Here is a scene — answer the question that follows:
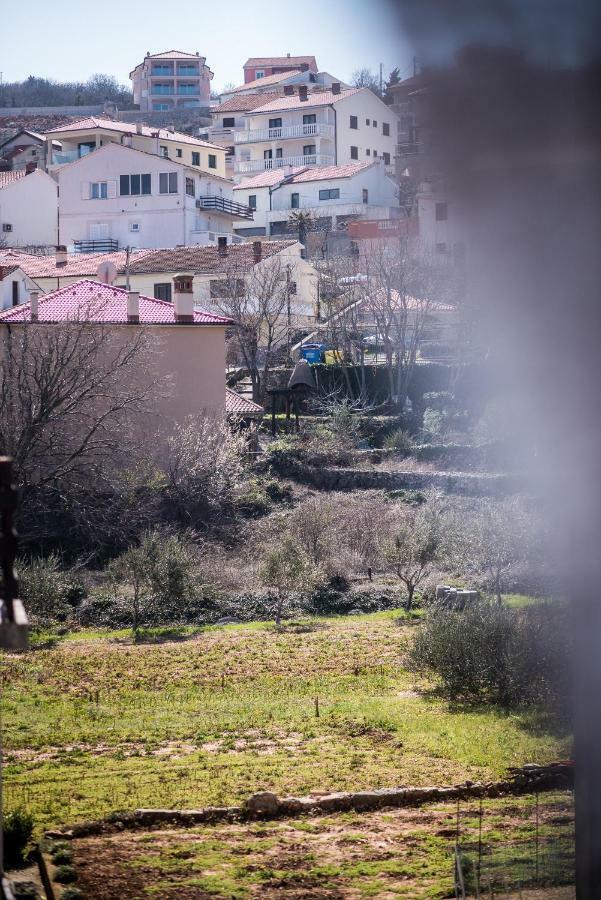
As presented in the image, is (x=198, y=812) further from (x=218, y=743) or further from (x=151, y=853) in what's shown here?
(x=218, y=743)

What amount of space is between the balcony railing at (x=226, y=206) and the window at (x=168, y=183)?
5.28 ft

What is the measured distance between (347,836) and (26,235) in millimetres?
47752

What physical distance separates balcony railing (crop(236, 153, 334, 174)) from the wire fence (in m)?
47.5

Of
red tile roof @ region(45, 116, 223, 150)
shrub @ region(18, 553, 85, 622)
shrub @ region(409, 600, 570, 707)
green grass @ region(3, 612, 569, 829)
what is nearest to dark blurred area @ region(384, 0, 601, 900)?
green grass @ region(3, 612, 569, 829)

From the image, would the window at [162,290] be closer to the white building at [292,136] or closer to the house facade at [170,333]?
the house facade at [170,333]

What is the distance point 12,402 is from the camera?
A: 2547 centimetres


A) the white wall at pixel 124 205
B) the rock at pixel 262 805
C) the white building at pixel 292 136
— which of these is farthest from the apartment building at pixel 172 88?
the rock at pixel 262 805

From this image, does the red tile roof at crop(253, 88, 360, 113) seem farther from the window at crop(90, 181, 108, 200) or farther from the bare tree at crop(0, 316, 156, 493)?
the bare tree at crop(0, 316, 156, 493)

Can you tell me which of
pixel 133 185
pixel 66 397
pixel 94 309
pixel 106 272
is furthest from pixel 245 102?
pixel 66 397

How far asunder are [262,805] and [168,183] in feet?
139

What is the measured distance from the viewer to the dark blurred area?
3.71 m

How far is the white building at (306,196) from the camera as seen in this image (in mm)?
44531

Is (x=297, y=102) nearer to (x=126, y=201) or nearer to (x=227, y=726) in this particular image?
(x=126, y=201)

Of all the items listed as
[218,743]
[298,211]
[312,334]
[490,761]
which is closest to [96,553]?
Result: [218,743]
